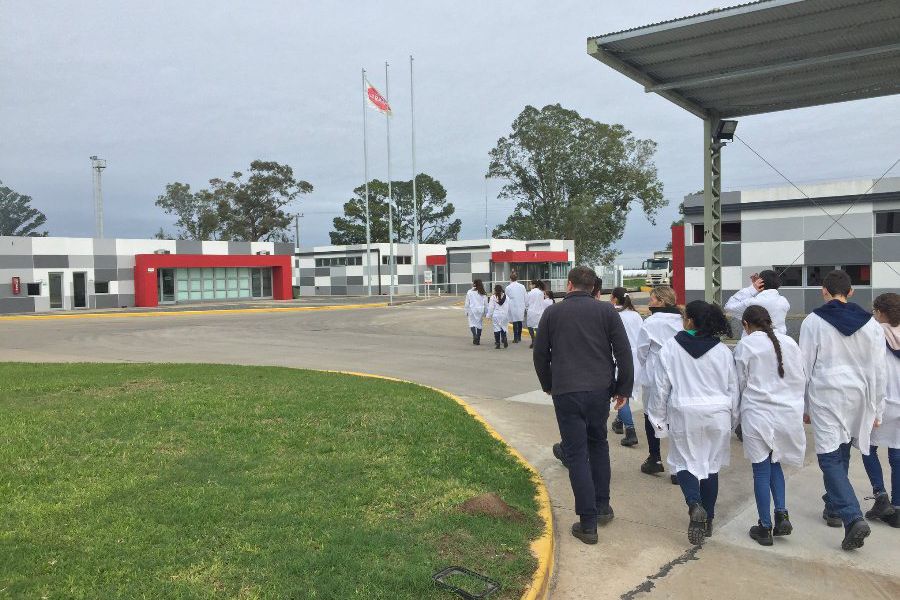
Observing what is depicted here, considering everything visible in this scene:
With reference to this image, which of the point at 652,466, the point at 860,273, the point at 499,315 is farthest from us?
the point at 860,273

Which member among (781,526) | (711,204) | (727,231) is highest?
(711,204)

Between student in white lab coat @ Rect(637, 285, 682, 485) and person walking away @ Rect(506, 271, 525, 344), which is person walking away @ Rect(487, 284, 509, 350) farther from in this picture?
student in white lab coat @ Rect(637, 285, 682, 485)

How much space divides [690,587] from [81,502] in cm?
418

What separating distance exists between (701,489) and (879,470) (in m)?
1.46

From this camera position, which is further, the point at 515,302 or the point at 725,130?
the point at 515,302

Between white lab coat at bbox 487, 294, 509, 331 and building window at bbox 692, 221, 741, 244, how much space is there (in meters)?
6.82

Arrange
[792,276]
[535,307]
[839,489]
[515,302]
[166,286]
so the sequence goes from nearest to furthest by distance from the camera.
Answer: [839,489]
[535,307]
[515,302]
[792,276]
[166,286]

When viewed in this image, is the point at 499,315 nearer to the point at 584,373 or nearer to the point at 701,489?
the point at 701,489

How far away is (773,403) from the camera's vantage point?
4.67 m

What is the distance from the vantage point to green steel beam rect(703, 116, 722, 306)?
13273 millimetres

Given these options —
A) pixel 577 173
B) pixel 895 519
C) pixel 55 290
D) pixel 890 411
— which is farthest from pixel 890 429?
pixel 577 173

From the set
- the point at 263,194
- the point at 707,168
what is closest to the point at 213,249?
the point at 263,194

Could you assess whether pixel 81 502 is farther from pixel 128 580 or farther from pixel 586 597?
pixel 586 597

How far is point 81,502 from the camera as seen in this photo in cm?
485
